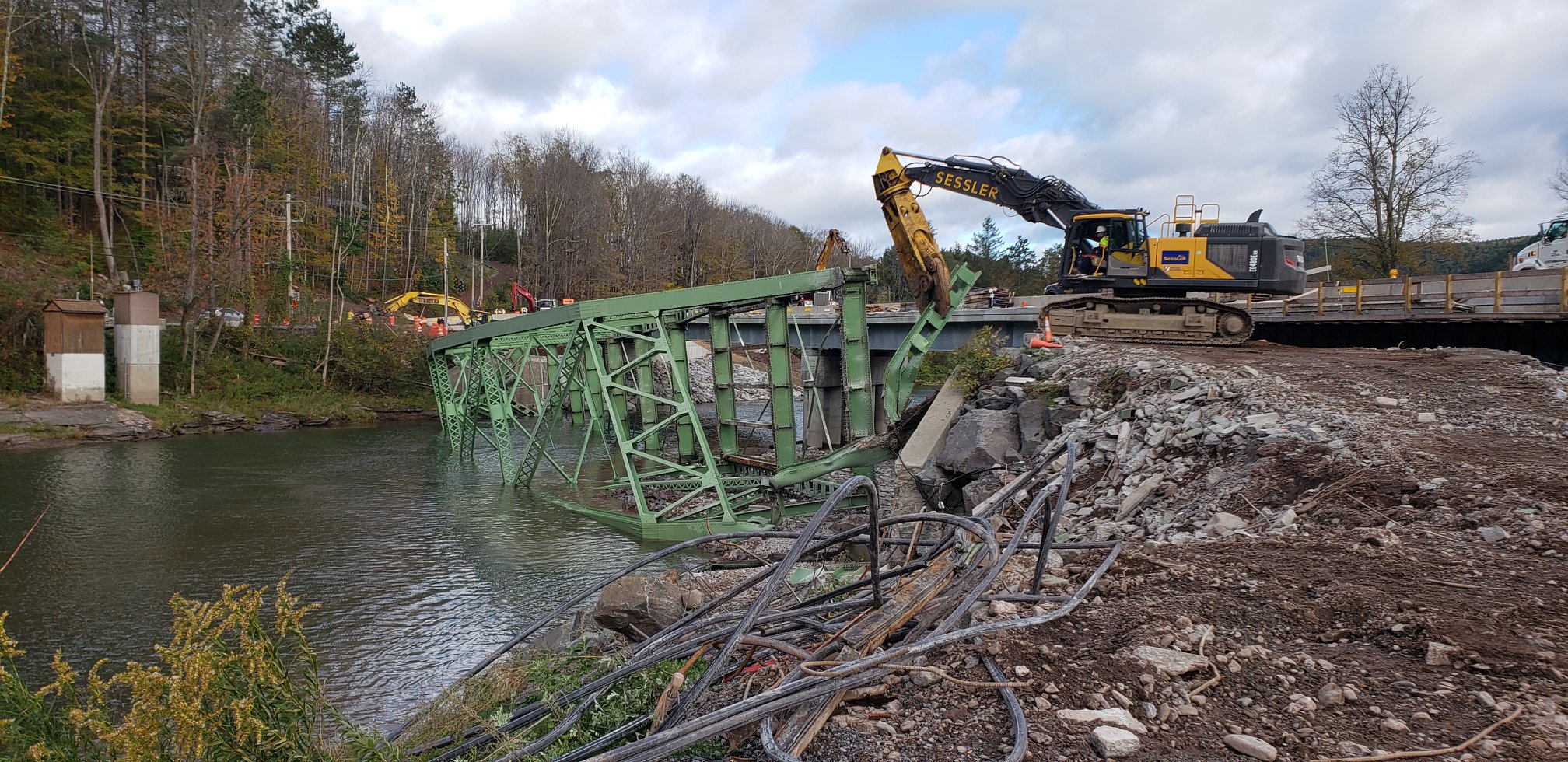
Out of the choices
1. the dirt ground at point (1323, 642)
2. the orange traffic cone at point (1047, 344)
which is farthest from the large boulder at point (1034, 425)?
the dirt ground at point (1323, 642)

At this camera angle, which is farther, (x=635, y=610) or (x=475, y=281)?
(x=475, y=281)

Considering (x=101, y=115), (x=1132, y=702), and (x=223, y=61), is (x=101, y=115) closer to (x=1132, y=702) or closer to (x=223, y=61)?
(x=223, y=61)

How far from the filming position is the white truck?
85.3ft

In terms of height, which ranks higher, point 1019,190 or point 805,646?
point 1019,190

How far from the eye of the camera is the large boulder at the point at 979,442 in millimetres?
10188

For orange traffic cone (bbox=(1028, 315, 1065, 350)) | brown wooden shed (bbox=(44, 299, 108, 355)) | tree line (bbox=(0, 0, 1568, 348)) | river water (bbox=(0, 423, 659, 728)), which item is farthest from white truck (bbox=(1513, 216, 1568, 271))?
brown wooden shed (bbox=(44, 299, 108, 355))

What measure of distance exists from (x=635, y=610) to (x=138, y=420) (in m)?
25.2

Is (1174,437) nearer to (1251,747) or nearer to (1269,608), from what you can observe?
(1269,608)

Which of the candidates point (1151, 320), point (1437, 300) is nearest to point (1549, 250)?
point (1437, 300)

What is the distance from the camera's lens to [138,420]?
925 inches

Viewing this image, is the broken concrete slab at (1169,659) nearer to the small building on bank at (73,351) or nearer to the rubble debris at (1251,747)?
the rubble debris at (1251,747)

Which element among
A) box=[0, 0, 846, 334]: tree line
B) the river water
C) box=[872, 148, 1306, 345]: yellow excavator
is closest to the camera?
the river water

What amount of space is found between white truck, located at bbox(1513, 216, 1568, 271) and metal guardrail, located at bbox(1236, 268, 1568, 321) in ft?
25.0

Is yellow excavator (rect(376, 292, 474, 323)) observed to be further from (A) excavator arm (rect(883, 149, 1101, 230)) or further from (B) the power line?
(A) excavator arm (rect(883, 149, 1101, 230))
